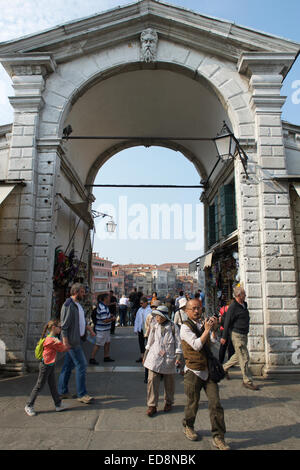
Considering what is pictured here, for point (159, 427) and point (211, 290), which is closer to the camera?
point (159, 427)

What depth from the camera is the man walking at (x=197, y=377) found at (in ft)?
10.5

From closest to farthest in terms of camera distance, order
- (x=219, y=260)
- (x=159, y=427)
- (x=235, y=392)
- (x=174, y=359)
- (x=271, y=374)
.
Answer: (x=159, y=427) → (x=174, y=359) → (x=235, y=392) → (x=271, y=374) → (x=219, y=260)

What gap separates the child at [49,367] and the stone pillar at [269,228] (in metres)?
3.90

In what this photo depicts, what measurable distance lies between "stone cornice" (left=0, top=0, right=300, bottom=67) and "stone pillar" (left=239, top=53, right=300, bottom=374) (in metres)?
0.58

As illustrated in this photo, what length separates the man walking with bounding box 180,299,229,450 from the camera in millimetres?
3205

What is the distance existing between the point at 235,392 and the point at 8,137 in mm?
7216

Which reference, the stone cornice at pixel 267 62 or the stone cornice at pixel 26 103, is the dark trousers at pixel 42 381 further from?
the stone cornice at pixel 267 62

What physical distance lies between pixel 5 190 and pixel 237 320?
5.26 meters

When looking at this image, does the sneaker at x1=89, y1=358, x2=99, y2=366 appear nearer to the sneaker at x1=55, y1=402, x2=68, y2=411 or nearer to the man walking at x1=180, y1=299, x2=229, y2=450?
the sneaker at x1=55, y1=402, x2=68, y2=411

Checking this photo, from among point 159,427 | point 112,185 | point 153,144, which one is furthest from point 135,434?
point 153,144

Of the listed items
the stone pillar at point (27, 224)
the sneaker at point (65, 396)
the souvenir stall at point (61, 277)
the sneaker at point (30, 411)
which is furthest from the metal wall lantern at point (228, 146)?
the sneaker at point (30, 411)

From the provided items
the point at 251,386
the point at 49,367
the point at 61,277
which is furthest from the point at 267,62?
the point at 49,367

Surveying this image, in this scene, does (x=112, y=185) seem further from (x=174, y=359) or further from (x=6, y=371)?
(x=174, y=359)

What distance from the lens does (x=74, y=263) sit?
976cm
